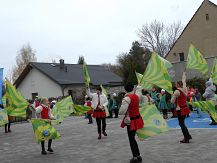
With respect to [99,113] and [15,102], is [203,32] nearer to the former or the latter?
[99,113]

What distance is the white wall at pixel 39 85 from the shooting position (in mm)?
42625

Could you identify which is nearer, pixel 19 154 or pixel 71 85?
pixel 19 154

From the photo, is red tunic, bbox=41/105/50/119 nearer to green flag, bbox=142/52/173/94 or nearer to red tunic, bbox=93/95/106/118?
red tunic, bbox=93/95/106/118

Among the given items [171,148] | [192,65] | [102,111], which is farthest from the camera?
[102,111]

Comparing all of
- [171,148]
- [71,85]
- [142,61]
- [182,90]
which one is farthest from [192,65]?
[142,61]

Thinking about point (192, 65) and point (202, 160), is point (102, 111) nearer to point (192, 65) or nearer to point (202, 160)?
point (192, 65)

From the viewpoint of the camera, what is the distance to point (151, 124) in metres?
8.98

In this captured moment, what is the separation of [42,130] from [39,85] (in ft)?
115

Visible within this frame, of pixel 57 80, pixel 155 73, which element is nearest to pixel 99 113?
pixel 155 73

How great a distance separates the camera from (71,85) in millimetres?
42469

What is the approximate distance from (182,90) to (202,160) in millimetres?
3023

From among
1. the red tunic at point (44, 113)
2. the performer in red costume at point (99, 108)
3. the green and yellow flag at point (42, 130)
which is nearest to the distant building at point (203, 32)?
the performer in red costume at point (99, 108)

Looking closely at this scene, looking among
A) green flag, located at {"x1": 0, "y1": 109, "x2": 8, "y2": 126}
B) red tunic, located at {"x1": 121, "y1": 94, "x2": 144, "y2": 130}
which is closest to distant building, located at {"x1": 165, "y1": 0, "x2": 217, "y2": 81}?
green flag, located at {"x1": 0, "y1": 109, "x2": 8, "y2": 126}

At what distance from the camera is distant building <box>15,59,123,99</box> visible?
138 ft
